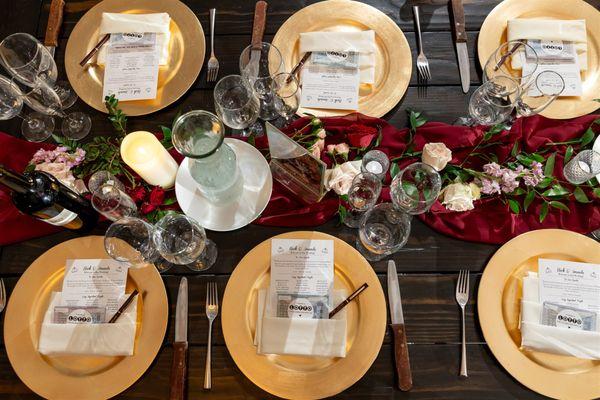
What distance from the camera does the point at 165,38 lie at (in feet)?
4.60

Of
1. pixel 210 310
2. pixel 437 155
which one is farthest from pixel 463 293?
pixel 210 310

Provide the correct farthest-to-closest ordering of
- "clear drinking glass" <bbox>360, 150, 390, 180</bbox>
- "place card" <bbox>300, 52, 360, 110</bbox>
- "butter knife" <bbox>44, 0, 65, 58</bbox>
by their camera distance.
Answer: "butter knife" <bbox>44, 0, 65, 58</bbox>, "place card" <bbox>300, 52, 360, 110</bbox>, "clear drinking glass" <bbox>360, 150, 390, 180</bbox>

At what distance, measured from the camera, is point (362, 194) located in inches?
47.0

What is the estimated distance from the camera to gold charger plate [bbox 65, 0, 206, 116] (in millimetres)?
1361

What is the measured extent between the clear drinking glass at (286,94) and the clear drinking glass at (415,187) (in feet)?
1.30

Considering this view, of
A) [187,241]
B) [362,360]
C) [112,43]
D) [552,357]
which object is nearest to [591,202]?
[552,357]

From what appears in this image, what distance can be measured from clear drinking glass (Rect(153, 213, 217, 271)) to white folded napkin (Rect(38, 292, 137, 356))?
209 mm

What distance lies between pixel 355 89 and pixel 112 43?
2.85 feet

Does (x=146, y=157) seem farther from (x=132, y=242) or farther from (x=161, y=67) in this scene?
(x=161, y=67)

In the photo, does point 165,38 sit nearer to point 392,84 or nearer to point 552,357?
point 392,84

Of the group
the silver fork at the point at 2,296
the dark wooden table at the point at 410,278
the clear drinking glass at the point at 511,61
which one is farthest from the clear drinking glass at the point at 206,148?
the clear drinking glass at the point at 511,61

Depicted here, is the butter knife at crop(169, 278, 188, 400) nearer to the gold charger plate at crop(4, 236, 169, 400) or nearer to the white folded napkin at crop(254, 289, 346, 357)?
the gold charger plate at crop(4, 236, 169, 400)

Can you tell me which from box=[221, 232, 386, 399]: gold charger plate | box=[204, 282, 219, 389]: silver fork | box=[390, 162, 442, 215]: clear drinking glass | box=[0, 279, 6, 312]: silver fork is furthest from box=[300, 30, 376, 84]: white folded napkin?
box=[0, 279, 6, 312]: silver fork

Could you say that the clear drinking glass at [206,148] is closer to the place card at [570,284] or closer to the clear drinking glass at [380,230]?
the clear drinking glass at [380,230]
